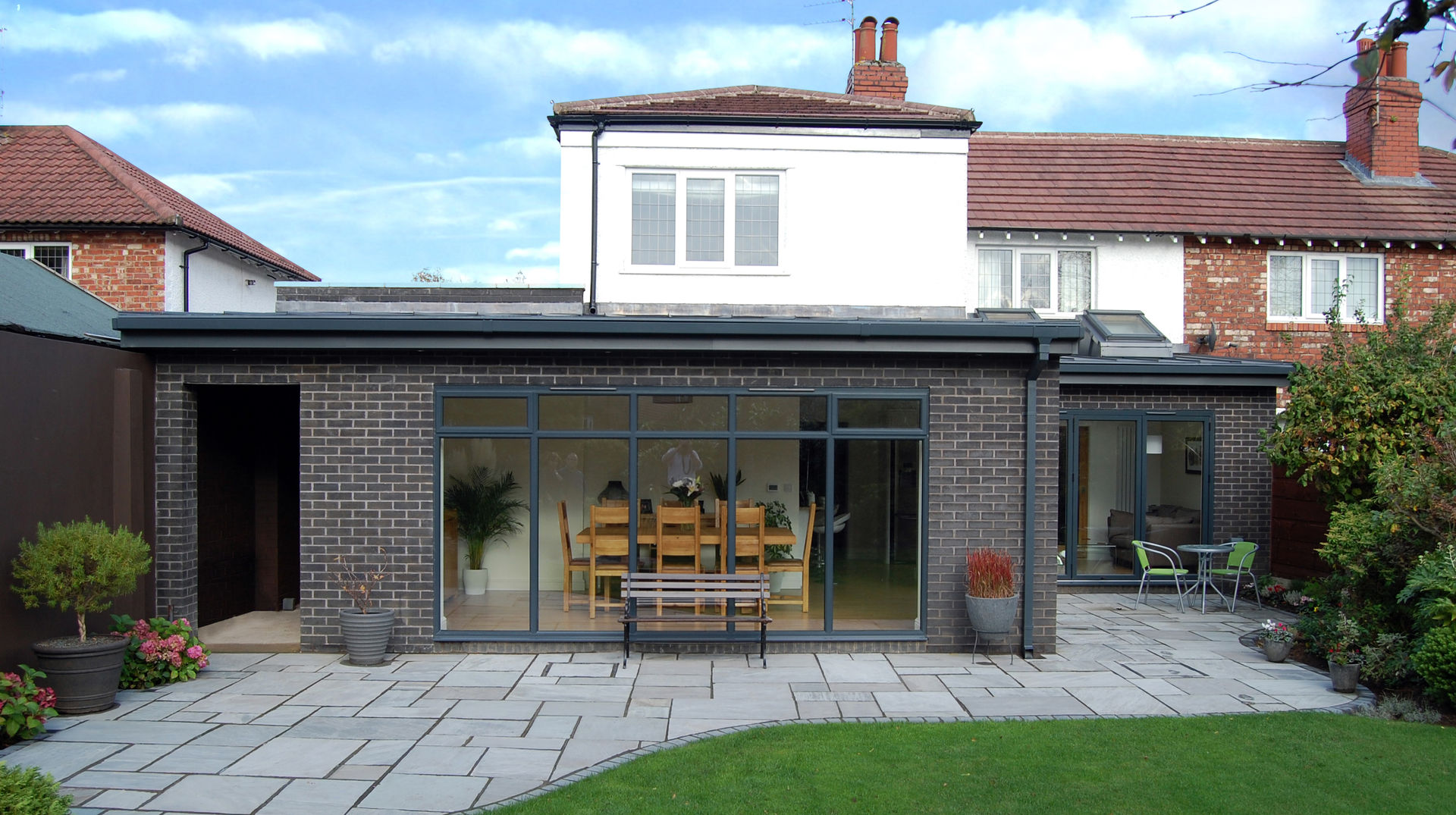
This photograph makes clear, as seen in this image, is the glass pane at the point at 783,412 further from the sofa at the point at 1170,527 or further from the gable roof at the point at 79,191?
the gable roof at the point at 79,191

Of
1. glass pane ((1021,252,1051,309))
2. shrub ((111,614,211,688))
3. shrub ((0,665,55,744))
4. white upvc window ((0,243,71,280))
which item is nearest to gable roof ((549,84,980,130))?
glass pane ((1021,252,1051,309))

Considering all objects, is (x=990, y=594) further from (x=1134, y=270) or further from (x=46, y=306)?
(x=1134, y=270)

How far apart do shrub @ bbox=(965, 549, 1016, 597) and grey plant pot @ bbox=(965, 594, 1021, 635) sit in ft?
0.17

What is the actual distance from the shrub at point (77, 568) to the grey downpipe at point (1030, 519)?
22.5 feet

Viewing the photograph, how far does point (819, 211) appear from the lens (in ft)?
39.0

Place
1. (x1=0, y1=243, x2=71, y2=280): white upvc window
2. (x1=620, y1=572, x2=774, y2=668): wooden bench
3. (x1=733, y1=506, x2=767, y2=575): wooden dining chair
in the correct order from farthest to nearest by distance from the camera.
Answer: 1. (x1=0, y1=243, x2=71, y2=280): white upvc window
2. (x1=733, y1=506, x2=767, y2=575): wooden dining chair
3. (x1=620, y1=572, x2=774, y2=668): wooden bench

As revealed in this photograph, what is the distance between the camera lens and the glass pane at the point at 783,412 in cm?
867

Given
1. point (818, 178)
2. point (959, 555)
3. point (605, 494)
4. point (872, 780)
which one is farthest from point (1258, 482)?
point (872, 780)

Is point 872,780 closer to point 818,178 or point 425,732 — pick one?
point 425,732

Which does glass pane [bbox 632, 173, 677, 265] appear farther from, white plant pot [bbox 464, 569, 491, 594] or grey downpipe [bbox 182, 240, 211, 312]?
grey downpipe [bbox 182, 240, 211, 312]

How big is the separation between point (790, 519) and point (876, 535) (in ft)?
3.56

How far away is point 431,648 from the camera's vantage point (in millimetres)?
8469

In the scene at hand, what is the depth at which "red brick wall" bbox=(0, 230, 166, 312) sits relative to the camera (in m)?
15.0

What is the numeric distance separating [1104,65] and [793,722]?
431 cm
